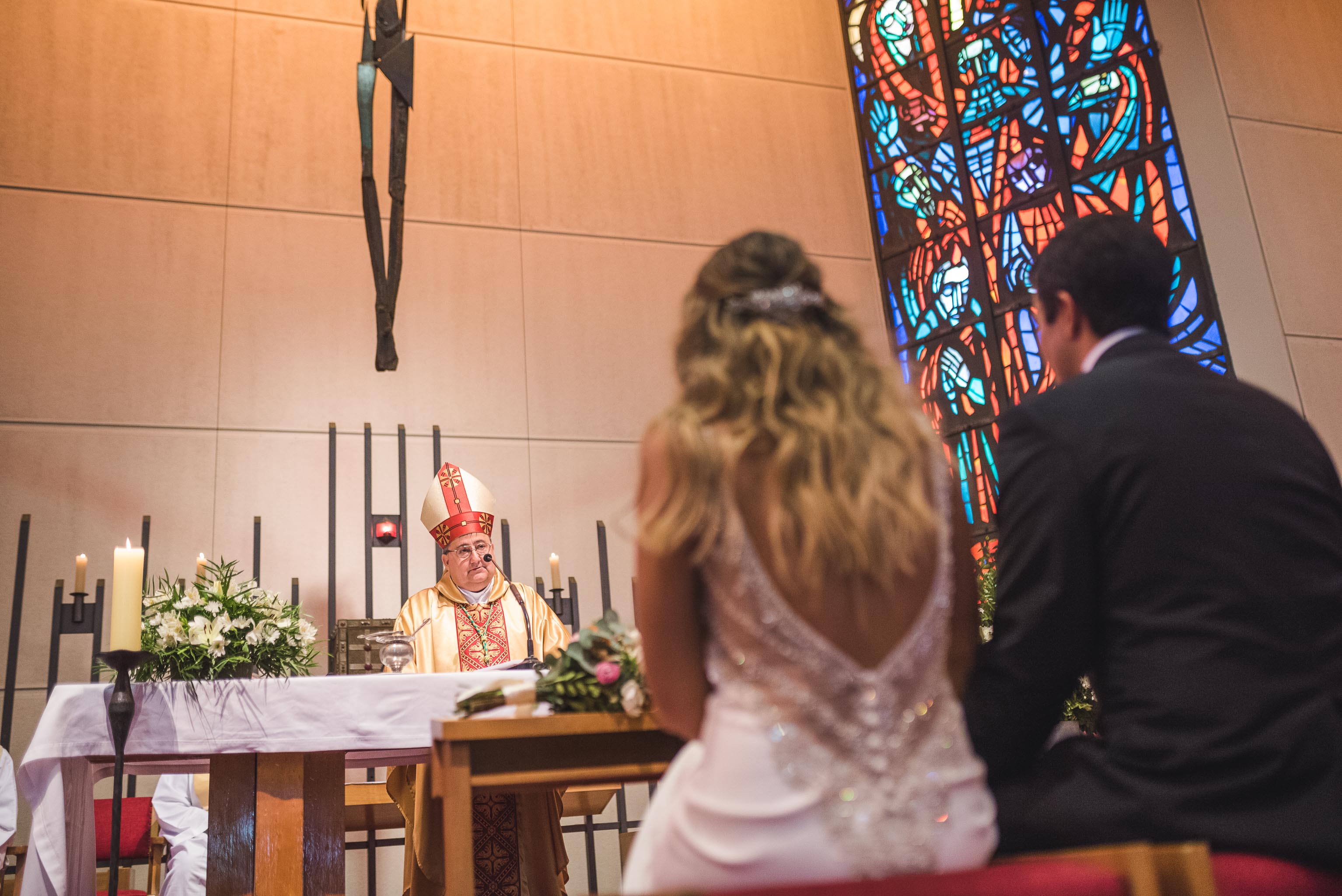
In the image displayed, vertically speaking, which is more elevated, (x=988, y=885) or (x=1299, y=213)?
(x=1299, y=213)

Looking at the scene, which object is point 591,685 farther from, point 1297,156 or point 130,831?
point 1297,156

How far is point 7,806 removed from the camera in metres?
3.72

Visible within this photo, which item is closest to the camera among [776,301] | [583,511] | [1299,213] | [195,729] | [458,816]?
[776,301]

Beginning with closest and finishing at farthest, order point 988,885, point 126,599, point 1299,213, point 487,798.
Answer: point 988,885 → point 126,599 → point 487,798 → point 1299,213

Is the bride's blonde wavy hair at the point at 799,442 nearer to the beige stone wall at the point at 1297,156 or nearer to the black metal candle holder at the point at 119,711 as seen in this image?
the black metal candle holder at the point at 119,711

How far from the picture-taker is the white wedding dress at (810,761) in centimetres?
134

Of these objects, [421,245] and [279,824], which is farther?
[421,245]

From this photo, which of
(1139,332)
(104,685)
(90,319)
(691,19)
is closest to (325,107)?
(90,319)

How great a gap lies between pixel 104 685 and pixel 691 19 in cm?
613

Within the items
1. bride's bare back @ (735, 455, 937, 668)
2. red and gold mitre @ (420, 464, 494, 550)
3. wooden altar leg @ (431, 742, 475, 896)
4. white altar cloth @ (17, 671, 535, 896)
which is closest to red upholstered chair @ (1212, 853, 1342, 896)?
bride's bare back @ (735, 455, 937, 668)

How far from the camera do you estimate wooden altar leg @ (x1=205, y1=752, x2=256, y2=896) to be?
306 cm

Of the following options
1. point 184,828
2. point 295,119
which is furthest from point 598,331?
point 184,828

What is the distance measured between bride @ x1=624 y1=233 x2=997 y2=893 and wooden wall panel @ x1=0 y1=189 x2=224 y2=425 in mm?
5042

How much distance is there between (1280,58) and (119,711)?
5.97 meters
